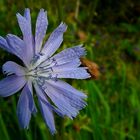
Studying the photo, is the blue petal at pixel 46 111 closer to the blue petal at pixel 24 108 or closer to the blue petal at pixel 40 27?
the blue petal at pixel 24 108

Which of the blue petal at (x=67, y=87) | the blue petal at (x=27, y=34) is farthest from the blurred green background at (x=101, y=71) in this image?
the blue petal at (x=67, y=87)

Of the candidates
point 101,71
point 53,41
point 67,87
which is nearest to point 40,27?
point 53,41

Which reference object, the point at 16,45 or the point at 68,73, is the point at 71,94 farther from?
the point at 16,45

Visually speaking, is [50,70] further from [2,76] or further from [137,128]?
[137,128]

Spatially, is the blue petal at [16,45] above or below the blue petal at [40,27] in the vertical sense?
below

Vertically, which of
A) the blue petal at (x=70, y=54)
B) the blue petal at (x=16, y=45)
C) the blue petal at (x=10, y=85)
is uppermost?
the blue petal at (x=16, y=45)

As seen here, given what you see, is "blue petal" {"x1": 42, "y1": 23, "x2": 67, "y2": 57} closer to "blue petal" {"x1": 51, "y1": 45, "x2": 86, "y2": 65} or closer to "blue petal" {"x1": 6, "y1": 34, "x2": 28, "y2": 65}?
"blue petal" {"x1": 51, "y1": 45, "x2": 86, "y2": 65}

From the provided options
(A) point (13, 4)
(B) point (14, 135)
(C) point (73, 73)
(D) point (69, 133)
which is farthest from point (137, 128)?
(C) point (73, 73)
